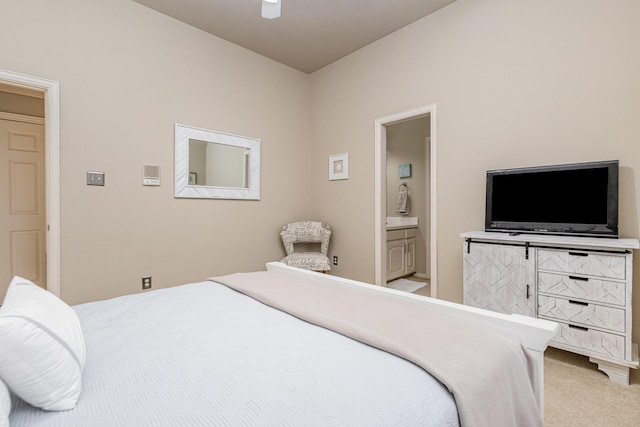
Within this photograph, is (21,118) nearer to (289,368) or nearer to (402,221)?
(289,368)

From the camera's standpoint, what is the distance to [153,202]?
2939 mm

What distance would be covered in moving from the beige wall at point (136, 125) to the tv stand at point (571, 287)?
250 cm

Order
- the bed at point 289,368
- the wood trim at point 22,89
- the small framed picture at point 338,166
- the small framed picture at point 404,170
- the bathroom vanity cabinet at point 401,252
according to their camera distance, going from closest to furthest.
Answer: the bed at point 289,368
the wood trim at point 22,89
the small framed picture at point 338,166
the bathroom vanity cabinet at point 401,252
the small framed picture at point 404,170

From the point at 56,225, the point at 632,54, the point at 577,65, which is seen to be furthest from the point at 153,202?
the point at 632,54

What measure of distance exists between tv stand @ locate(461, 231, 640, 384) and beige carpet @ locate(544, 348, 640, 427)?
0.10 metres

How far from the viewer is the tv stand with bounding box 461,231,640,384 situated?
5.91ft

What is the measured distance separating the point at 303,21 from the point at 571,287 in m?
3.21

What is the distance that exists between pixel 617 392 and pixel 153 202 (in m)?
3.73

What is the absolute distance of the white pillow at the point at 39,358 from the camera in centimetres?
68

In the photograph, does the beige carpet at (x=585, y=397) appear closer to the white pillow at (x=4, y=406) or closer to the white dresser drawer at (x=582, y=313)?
the white dresser drawer at (x=582, y=313)

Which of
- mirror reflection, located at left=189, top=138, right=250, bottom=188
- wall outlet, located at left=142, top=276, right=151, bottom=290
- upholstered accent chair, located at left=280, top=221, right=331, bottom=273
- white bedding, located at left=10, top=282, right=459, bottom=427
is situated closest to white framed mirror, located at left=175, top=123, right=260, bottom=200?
mirror reflection, located at left=189, top=138, right=250, bottom=188

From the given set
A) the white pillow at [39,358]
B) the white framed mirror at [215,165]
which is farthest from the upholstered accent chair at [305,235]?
the white pillow at [39,358]

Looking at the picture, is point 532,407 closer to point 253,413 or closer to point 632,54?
point 253,413

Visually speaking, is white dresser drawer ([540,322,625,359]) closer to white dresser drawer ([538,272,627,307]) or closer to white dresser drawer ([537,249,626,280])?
white dresser drawer ([538,272,627,307])
